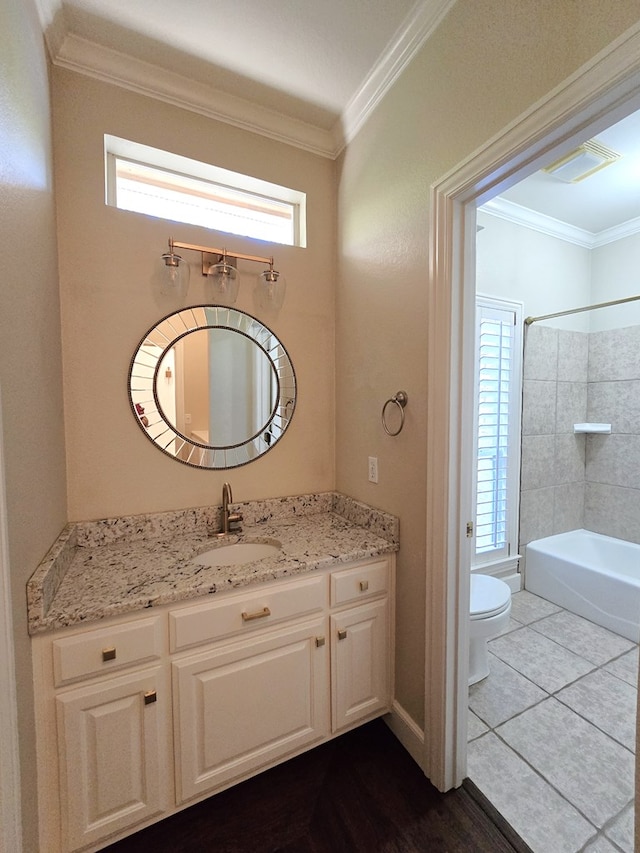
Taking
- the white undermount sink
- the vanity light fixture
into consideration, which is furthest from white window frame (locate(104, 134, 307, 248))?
the white undermount sink

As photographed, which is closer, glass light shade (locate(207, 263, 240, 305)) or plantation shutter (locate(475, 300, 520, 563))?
glass light shade (locate(207, 263, 240, 305))

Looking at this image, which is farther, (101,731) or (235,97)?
(235,97)

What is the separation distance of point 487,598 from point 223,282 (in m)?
2.05

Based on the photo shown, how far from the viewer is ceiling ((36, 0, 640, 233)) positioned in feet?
4.22

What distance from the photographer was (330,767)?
1.43 m

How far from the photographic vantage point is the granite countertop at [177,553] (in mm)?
1074

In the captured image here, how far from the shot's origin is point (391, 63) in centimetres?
144

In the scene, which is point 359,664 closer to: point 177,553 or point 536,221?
point 177,553

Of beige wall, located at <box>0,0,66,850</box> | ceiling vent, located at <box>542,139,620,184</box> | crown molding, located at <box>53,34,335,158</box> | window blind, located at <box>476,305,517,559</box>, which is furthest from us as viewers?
window blind, located at <box>476,305,517,559</box>

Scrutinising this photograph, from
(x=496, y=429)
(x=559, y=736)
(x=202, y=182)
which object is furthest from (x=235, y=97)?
(x=559, y=736)

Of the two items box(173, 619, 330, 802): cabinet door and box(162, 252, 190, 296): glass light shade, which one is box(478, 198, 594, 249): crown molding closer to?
box(162, 252, 190, 296): glass light shade

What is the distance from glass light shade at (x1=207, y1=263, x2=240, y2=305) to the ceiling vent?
5.98ft

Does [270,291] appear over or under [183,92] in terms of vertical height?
under

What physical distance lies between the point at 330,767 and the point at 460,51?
259 cm
